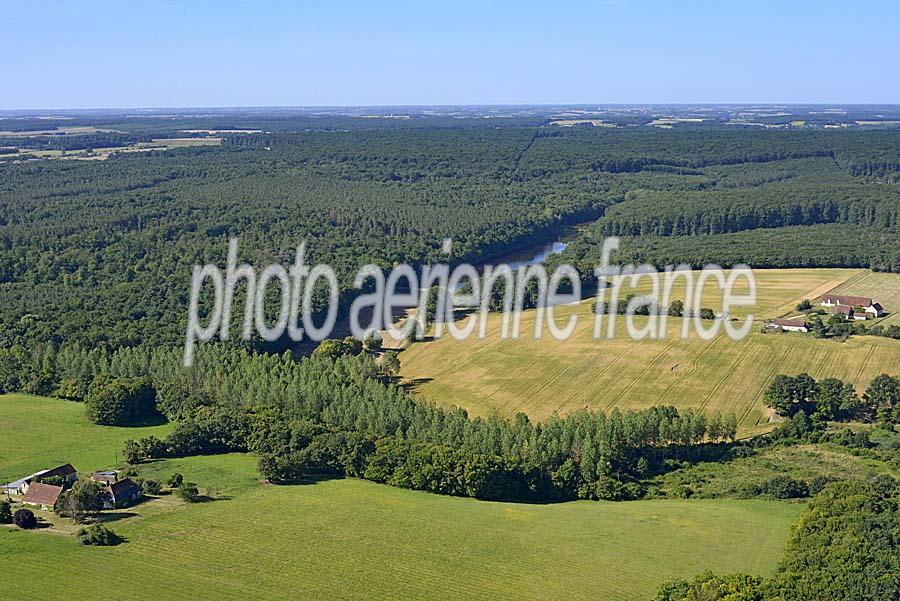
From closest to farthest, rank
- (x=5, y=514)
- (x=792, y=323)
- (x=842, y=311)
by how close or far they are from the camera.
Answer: (x=5, y=514)
(x=792, y=323)
(x=842, y=311)

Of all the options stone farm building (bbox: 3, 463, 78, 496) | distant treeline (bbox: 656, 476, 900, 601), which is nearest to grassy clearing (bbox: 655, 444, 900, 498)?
distant treeline (bbox: 656, 476, 900, 601)

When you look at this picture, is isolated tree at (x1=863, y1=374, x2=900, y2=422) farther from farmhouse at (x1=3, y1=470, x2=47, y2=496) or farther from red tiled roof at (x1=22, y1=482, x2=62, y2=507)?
farmhouse at (x1=3, y1=470, x2=47, y2=496)

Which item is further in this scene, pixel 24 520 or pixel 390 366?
pixel 390 366

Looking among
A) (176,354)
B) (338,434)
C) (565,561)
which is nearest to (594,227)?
(176,354)

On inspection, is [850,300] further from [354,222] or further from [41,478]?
[41,478]

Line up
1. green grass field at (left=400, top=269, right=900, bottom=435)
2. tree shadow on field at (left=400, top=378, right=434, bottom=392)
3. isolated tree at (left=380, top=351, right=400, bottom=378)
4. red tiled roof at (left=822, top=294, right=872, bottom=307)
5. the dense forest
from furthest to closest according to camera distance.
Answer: the dense forest
red tiled roof at (left=822, top=294, right=872, bottom=307)
isolated tree at (left=380, top=351, right=400, bottom=378)
tree shadow on field at (left=400, top=378, right=434, bottom=392)
green grass field at (left=400, top=269, right=900, bottom=435)

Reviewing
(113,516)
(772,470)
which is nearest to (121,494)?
(113,516)
